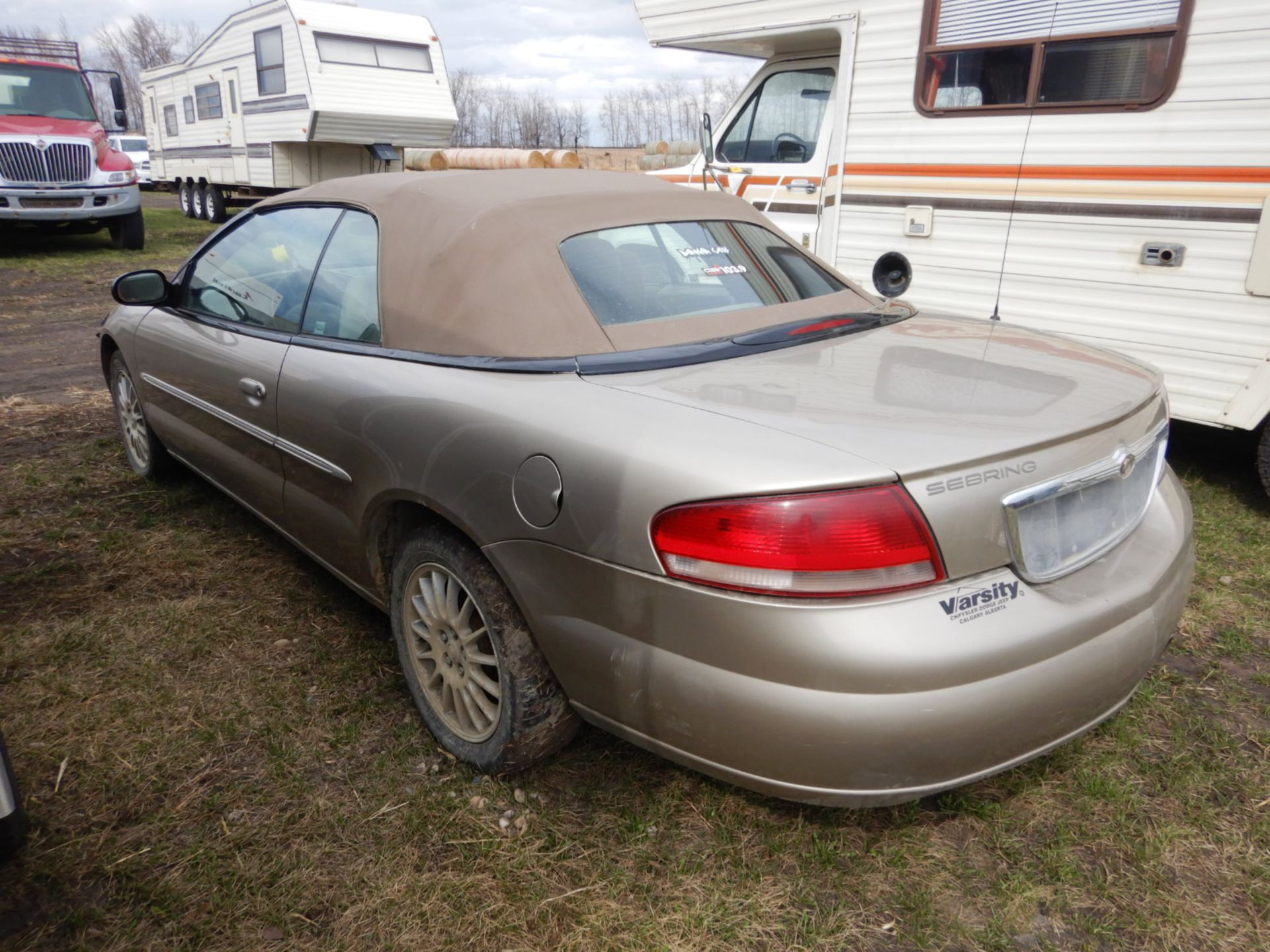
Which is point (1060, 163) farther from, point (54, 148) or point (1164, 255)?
point (54, 148)

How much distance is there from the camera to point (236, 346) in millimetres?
3260

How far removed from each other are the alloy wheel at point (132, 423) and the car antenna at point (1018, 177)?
4.03 m

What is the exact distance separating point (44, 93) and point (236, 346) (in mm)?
13199

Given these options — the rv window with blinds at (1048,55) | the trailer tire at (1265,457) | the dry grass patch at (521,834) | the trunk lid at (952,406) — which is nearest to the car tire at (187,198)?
the rv window with blinds at (1048,55)

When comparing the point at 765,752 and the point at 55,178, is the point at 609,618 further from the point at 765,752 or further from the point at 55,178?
the point at 55,178

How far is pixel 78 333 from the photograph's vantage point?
8.65 m

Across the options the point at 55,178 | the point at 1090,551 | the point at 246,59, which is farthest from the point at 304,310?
the point at 246,59

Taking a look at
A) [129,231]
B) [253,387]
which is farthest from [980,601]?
[129,231]

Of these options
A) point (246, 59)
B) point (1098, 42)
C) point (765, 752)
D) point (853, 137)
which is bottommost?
point (765, 752)

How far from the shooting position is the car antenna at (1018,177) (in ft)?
14.4

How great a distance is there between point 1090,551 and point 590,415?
114 cm

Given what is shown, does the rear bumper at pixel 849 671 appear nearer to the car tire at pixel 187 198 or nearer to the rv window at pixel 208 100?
the rv window at pixel 208 100

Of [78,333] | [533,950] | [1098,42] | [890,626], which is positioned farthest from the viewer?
[78,333]

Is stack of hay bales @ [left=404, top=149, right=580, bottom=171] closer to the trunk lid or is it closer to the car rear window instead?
the car rear window
